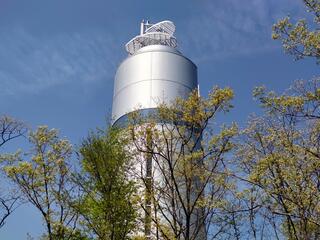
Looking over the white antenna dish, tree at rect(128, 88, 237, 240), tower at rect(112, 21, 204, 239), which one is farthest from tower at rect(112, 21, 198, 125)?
tree at rect(128, 88, 237, 240)

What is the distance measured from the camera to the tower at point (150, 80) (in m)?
26.1

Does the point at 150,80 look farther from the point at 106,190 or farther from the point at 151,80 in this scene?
the point at 106,190

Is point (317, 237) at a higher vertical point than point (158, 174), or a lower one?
lower

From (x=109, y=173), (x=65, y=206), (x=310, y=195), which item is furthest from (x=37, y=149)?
(x=310, y=195)

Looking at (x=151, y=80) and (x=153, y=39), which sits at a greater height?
(x=153, y=39)

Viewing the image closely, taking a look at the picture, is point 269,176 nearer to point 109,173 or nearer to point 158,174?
point 109,173

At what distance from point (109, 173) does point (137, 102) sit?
39.0 ft

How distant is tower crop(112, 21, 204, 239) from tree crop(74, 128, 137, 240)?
33.0 feet

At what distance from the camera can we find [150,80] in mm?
26859

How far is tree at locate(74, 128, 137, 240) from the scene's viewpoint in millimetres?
14664

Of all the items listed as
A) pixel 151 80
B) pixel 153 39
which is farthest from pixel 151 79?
pixel 153 39

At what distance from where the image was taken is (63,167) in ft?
63.4

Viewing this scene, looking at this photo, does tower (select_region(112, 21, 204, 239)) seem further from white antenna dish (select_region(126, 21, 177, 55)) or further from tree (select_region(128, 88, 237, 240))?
tree (select_region(128, 88, 237, 240))

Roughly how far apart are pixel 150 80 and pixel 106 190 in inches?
525
